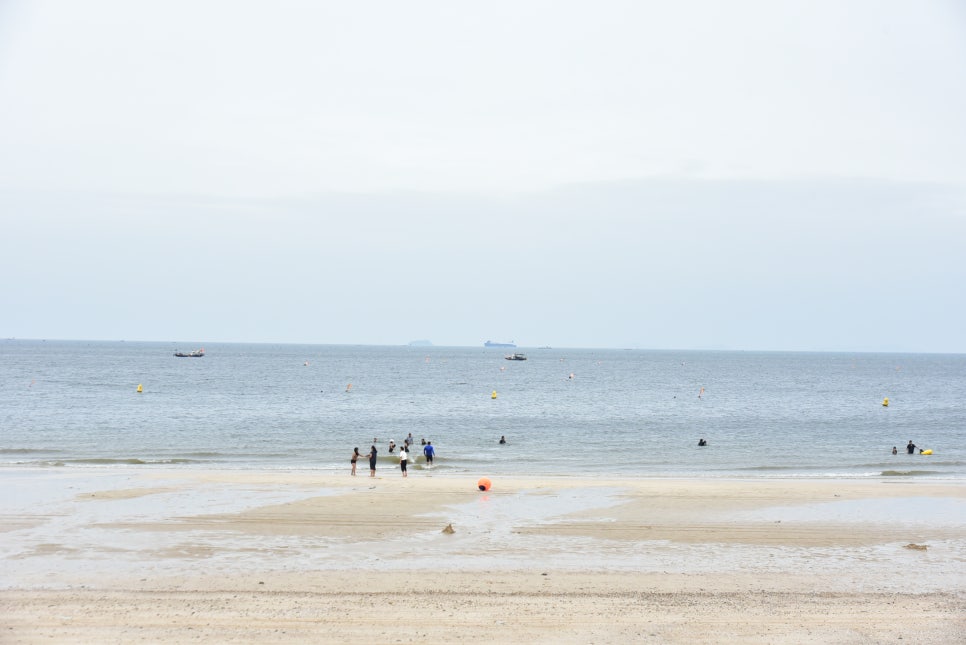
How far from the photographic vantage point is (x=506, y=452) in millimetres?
46562

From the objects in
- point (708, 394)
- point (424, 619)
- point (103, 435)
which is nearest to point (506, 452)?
point (103, 435)

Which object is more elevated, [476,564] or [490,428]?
[476,564]

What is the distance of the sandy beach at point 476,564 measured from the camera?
1452 centimetres

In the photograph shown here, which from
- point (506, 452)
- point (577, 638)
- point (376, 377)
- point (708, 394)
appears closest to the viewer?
point (577, 638)

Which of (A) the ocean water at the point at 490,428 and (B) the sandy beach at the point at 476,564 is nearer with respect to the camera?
(B) the sandy beach at the point at 476,564

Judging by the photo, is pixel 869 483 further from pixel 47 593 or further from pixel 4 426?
pixel 4 426

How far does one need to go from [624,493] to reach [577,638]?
640 inches

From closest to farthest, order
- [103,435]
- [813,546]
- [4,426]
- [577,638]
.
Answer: [577,638], [813,546], [103,435], [4,426]

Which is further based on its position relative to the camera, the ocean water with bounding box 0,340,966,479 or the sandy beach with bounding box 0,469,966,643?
the ocean water with bounding box 0,340,966,479

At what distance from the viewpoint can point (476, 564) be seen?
18891mm

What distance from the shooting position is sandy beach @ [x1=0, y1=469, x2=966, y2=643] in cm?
1452

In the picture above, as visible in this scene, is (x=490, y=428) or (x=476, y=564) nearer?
(x=476, y=564)

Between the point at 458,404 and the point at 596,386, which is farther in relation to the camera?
the point at 596,386

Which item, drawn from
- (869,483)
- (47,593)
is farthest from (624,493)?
(47,593)
